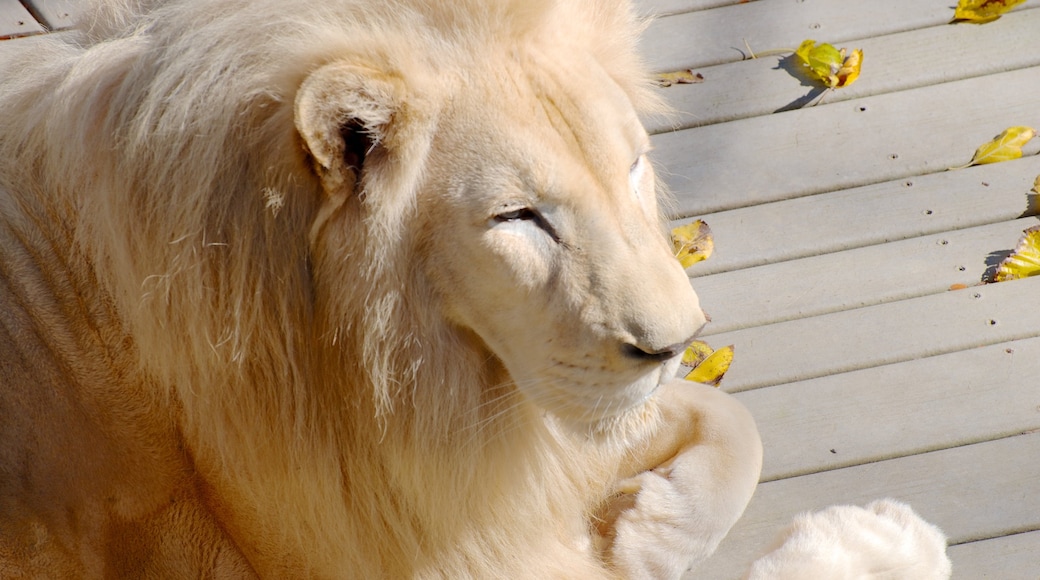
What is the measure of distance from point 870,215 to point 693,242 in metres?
0.51

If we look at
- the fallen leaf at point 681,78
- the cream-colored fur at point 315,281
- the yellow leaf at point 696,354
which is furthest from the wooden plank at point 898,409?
the fallen leaf at point 681,78

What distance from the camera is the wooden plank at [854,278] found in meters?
A: 2.99

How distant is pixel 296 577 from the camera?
2.02 m

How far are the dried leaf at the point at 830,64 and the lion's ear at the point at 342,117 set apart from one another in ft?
7.34

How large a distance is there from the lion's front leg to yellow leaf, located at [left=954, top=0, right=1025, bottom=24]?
187cm

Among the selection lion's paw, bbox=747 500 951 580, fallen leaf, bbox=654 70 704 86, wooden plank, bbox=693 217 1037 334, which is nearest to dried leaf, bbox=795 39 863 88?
fallen leaf, bbox=654 70 704 86

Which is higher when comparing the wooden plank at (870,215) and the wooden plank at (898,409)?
the wooden plank at (870,215)

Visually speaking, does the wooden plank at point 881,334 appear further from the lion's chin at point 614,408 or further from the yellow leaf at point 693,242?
the lion's chin at point 614,408

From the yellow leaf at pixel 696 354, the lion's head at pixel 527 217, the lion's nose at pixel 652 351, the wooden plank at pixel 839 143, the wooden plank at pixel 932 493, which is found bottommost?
the wooden plank at pixel 932 493

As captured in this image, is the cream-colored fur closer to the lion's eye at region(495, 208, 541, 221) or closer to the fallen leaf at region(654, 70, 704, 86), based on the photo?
the lion's eye at region(495, 208, 541, 221)

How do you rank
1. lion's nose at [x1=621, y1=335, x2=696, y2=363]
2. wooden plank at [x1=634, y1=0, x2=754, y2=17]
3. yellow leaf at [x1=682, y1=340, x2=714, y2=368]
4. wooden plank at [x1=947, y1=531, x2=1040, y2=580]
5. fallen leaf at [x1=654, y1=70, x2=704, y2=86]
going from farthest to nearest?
1. wooden plank at [x1=634, y1=0, x2=754, y2=17]
2. fallen leaf at [x1=654, y1=70, x2=704, y2=86]
3. yellow leaf at [x1=682, y1=340, x2=714, y2=368]
4. wooden plank at [x1=947, y1=531, x2=1040, y2=580]
5. lion's nose at [x1=621, y1=335, x2=696, y2=363]

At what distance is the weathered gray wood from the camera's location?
3.52 m

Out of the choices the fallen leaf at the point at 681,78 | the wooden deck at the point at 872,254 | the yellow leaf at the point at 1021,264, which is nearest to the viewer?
the wooden deck at the point at 872,254

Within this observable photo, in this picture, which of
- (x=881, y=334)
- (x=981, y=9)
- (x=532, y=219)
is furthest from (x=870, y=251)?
(x=532, y=219)
